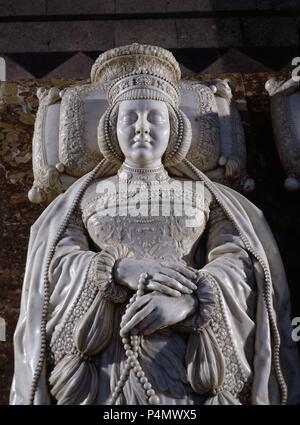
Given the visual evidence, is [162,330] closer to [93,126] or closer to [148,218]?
[148,218]

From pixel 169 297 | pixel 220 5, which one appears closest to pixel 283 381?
pixel 169 297

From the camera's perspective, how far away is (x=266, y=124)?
142 inches

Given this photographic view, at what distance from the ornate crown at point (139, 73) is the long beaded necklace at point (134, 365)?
87 cm

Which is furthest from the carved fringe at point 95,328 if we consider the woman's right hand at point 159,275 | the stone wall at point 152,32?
the stone wall at point 152,32

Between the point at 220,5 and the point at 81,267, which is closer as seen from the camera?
the point at 81,267

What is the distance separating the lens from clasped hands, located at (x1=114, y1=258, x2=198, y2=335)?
2.33 m

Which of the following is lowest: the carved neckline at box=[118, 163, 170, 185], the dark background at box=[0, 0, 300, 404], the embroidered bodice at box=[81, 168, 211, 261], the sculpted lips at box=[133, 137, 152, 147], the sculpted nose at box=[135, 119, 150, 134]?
the embroidered bodice at box=[81, 168, 211, 261]

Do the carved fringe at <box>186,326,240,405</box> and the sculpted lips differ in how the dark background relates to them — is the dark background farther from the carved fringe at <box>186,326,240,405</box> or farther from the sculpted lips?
the carved fringe at <box>186,326,240,405</box>

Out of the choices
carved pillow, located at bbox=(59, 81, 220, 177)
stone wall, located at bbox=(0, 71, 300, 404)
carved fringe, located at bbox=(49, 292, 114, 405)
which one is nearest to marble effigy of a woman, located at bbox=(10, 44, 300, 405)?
carved fringe, located at bbox=(49, 292, 114, 405)

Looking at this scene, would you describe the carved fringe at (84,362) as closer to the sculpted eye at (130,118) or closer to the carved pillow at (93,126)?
the sculpted eye at (130,118)
